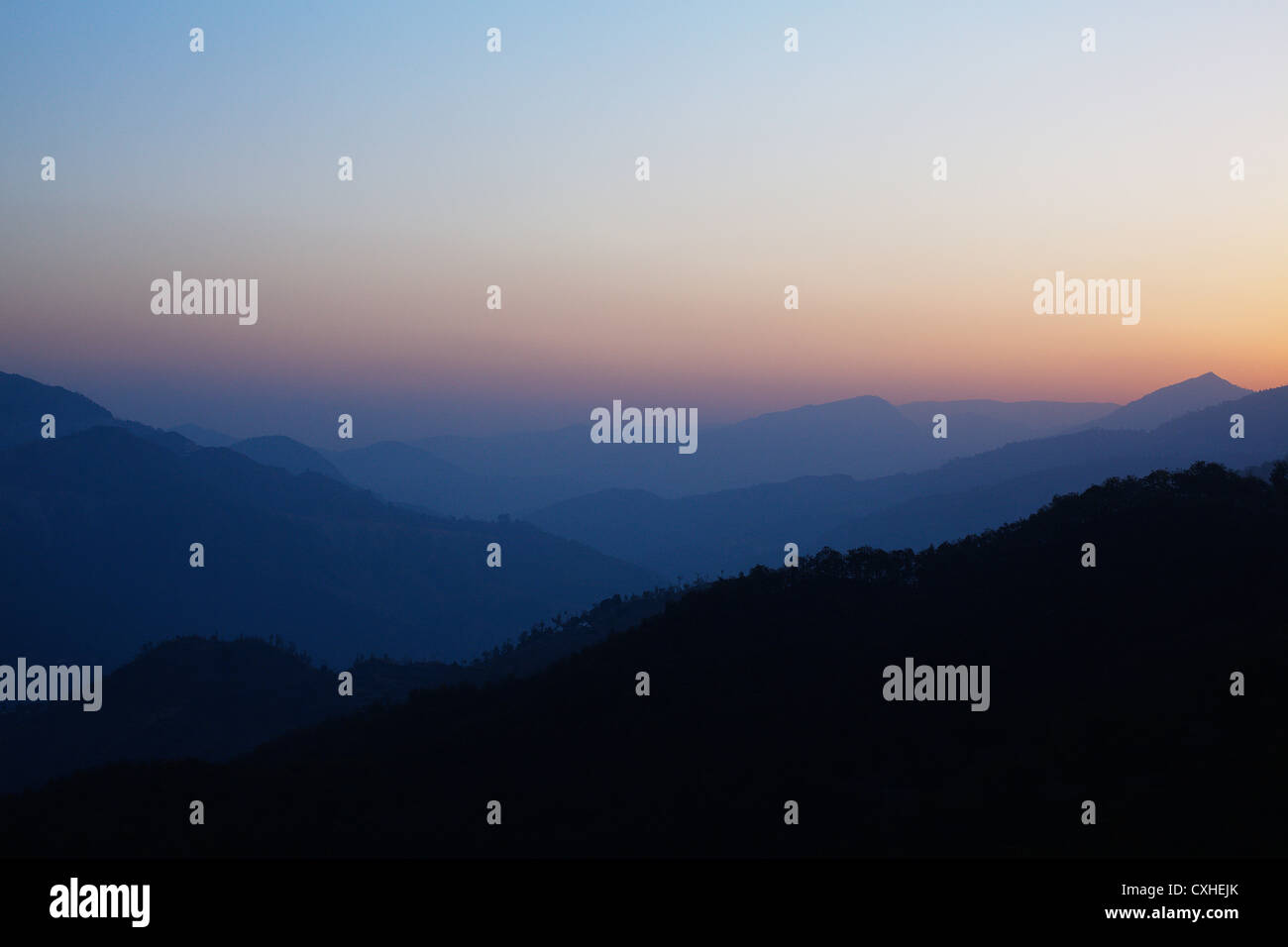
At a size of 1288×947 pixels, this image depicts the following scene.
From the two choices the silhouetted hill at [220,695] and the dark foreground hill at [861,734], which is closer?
the dark foreground hill at [861,734]

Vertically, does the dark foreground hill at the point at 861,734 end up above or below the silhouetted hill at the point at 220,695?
above

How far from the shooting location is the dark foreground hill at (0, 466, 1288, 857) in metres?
22.1

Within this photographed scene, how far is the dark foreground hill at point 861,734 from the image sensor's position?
2211cm

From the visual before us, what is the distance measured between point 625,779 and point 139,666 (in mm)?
103599

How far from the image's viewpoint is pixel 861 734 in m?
29.7

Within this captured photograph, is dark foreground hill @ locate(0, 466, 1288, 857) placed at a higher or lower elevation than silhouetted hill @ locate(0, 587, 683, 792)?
higher

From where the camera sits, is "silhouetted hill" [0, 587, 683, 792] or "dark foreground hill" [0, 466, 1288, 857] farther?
"silhouetted hill" [0, 587, 683, 792]

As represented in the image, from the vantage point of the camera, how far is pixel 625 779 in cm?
3075

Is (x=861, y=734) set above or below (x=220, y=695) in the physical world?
above

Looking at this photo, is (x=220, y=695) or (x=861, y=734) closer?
(x=861, y=734)
